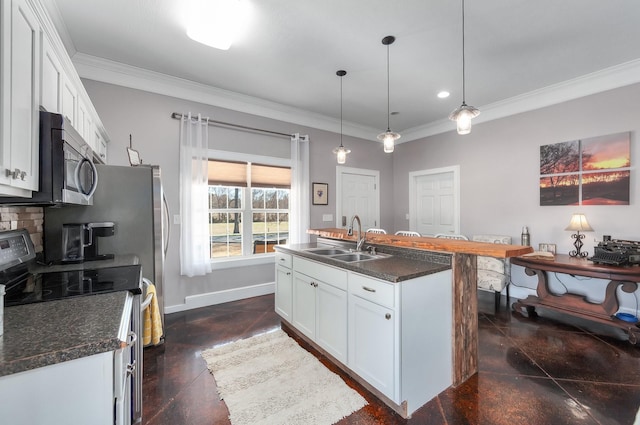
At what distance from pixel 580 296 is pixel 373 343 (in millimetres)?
2890

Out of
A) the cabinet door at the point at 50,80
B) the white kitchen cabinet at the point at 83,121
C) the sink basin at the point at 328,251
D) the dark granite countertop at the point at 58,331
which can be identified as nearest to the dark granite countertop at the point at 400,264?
the sink basin at the point at 328,251

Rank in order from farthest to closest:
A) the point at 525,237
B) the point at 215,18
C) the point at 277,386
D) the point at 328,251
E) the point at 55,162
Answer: the point at 525,237, the point at 328,251, the point at 215,18, the point at 277,386, the point at 55,162

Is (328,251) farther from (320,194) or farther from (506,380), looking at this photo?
(320,194)

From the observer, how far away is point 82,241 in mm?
1938

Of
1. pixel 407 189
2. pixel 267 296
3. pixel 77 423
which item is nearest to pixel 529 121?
pixel 407 189

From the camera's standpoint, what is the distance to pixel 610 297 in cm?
271

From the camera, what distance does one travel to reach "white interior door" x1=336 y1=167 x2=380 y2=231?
4.90 metres

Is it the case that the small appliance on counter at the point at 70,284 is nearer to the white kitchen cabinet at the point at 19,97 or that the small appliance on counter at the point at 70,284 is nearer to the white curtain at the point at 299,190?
the white kitchen cabinet at the point at 19,97

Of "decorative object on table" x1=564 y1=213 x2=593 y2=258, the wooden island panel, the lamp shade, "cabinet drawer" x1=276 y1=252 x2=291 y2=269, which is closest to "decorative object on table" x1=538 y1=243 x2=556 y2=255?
"decorative object on table" x1=564 y1=213 x2=593 y2=258

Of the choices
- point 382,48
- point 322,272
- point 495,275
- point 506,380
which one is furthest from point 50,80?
point 495,275

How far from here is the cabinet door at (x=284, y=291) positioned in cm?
273

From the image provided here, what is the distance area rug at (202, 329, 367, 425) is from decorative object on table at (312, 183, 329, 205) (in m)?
2.47

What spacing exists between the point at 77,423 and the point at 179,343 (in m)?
2.07

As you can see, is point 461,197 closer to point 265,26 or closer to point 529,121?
point 529,121
